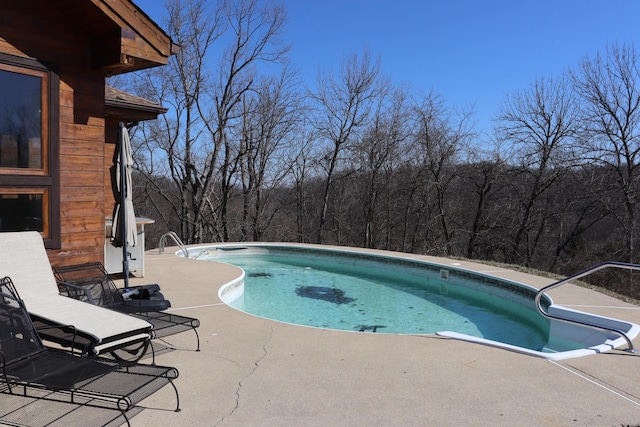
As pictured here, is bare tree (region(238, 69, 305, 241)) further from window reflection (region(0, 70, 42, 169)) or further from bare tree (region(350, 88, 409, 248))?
window reflection (region(0, 70, 42, 169))

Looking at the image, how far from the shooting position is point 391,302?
817 centimetres

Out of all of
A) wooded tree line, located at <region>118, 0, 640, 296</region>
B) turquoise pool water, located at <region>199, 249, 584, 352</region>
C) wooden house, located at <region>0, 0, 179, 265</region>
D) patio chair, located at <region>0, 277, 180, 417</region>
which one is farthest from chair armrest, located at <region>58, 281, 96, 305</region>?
wooded tree line, located at <region>118, 0, 640, 296</region>

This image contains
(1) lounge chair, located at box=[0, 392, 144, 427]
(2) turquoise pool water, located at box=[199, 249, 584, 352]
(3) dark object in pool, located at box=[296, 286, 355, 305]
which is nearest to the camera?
(1) lounge chair, located at box=[0, 392, 144, 427]

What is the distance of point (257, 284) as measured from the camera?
31.1 ft

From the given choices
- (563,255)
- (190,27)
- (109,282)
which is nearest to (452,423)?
(109,282)

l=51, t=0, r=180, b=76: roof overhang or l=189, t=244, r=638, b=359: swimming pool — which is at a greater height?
l=51, t=0, r=180, b=76: roof overhang

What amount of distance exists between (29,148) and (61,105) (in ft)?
1.88

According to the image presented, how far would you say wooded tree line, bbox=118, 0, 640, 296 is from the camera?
541 inches

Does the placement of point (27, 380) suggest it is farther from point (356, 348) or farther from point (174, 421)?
point (356, 348)

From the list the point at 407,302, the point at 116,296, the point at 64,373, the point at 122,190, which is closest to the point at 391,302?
the point at 407,302

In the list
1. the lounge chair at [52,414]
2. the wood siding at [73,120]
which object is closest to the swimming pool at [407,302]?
the wood siding at [73,120]

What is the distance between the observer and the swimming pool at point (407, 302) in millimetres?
5754

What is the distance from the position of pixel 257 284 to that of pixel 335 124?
9.03 meters

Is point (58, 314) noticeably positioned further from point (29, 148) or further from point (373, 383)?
point (373, 383)
